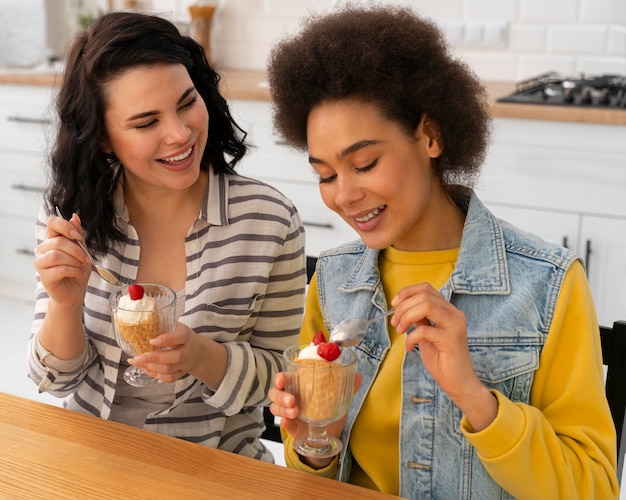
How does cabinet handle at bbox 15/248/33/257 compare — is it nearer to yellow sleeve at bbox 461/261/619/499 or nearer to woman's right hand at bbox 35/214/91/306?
woman's right hand at bbox 35/214/91/306

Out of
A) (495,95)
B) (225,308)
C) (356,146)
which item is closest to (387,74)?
(356,146)

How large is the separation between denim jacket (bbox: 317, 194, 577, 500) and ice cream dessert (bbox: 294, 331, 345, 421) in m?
0.18

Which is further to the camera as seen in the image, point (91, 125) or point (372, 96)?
point (91, 125)

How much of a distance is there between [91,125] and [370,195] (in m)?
0.60

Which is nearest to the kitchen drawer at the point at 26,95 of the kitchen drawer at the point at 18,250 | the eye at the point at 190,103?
the kitchen drawer at the point at 18,250

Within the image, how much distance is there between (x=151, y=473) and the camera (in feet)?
3.71

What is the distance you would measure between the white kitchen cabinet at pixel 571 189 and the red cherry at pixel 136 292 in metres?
1.52

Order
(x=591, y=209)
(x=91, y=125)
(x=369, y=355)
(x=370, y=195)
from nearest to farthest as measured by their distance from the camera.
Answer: (x=370, y=195) < (x=369, y=355) < (x=91, y=125) < (x=591, y=209)

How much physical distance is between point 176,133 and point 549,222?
1633 mm

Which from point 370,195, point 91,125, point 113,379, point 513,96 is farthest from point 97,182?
point 513,96

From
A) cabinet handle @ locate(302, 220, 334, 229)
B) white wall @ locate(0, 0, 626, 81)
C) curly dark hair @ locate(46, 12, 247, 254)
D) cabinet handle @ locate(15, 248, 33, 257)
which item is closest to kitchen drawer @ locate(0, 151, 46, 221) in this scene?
cabinet handle @ locate(15, 248, 33, 257)

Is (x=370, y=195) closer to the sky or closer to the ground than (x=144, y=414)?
closer to the sky

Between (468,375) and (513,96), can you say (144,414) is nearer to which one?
(468,375)

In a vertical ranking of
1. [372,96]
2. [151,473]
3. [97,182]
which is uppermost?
[372,96]
